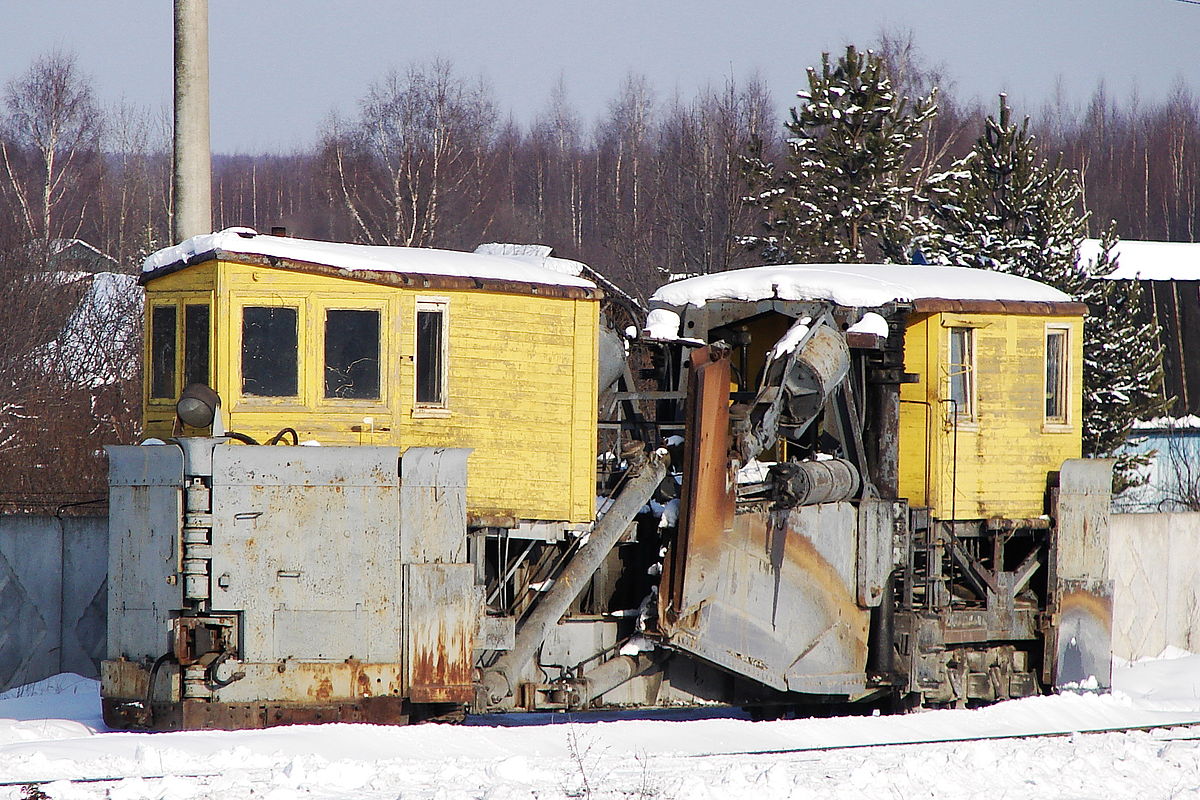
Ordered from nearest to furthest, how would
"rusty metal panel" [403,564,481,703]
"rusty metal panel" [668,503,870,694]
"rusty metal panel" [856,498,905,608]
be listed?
1. "rusty metal panel" [403,564,481,703]
2. "rusty metal panel" [668,503,870,694]
3. "rusty metal panel" [856,498,905,608]

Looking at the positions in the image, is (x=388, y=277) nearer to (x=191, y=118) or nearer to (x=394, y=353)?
(x=394, y=353)

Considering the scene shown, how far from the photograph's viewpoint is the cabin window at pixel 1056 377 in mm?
14086

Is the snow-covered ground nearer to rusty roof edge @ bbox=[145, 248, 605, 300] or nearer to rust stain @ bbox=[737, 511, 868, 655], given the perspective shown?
rust stain @ bbox=[737, 511, 868, 655]

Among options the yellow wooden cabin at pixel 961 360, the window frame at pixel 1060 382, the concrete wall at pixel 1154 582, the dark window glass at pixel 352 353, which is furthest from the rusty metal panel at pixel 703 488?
the concrete wall at pixel 1154 582

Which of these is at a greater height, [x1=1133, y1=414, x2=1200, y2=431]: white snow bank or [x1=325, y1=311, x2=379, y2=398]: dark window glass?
[x1=325, y1=311, x2=379, y2=398]: dark window glass

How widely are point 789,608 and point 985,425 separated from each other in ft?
9.58

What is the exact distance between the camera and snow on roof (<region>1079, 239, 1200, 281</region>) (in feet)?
114

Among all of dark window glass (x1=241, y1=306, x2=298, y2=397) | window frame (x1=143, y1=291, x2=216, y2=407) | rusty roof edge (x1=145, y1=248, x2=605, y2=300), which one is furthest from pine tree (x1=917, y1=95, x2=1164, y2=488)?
window frame (x1=143, y1=291, x2=216, y2=407)

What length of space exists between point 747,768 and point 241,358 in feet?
17.0

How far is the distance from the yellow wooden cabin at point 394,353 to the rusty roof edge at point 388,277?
0.04 feet

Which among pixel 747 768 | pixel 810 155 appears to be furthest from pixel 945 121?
pixel 747 768

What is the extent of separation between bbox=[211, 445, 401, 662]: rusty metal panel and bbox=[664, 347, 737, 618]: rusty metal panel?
2.63m

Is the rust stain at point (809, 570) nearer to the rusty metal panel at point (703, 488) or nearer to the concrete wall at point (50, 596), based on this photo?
the rusty metal panel at point (703, 488)

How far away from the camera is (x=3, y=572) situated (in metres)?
14.6
